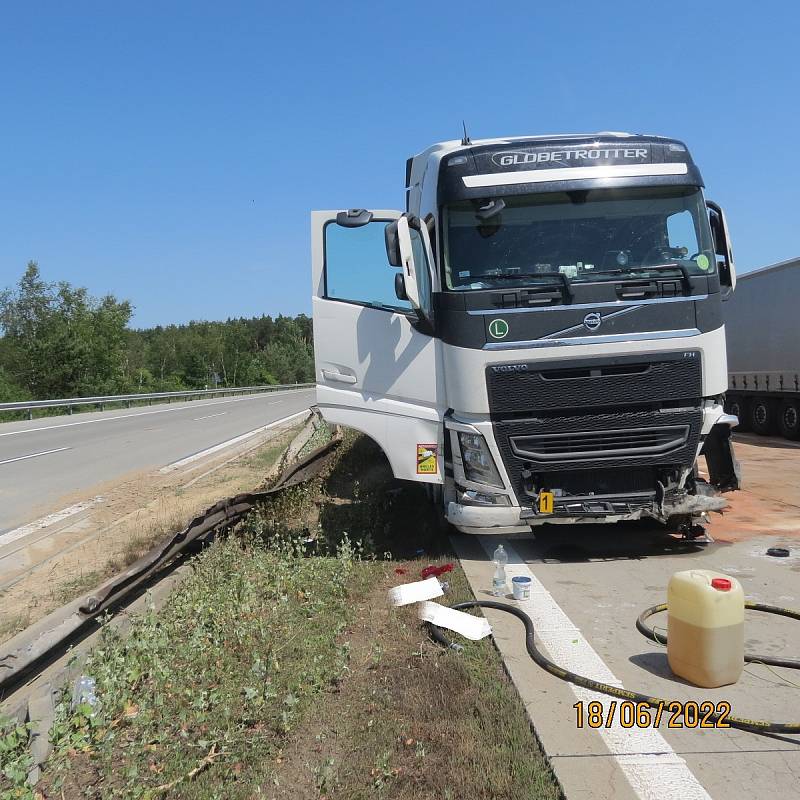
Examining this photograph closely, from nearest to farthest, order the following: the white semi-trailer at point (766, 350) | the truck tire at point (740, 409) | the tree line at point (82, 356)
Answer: the white semi-trailer at point (766, 350) → the truck tire at point (740, 409) → the tree line at point (82, 356)

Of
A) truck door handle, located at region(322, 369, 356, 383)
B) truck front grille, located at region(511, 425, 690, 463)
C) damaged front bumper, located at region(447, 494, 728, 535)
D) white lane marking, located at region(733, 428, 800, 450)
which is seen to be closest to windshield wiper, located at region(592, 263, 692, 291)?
truck front grille, located at region(511, 425, 690, 463)

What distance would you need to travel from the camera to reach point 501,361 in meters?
→ 5.84

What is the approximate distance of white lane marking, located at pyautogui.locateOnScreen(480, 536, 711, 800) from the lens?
115 inches

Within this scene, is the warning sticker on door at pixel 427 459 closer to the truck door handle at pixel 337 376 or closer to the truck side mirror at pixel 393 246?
the truck door handle at pixel 337 376

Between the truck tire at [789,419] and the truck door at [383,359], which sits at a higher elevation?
the truck door at [383,359]

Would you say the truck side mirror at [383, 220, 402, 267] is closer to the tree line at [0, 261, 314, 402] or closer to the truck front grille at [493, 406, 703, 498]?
the truck front grille at [493, 406, 703, 498]

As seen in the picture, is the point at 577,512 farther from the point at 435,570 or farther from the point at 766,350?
the point at 766,350

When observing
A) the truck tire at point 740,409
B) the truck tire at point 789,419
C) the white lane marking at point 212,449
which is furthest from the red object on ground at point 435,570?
the truck tire at point 740,409

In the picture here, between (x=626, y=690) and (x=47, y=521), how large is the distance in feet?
24.6

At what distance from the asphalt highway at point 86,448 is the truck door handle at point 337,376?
4432 millimetres

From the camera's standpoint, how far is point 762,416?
A: 717 inches

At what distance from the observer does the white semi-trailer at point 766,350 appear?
16672mm
